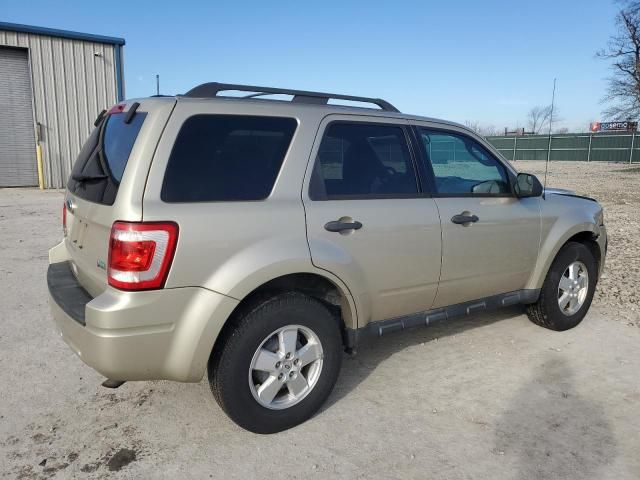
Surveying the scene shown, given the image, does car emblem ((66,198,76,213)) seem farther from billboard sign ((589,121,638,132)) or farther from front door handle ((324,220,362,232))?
billboard sign ((589,121,638,132))

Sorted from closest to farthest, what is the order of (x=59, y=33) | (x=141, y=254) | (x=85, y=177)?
(x=141, y=254)
(x=85, y=177)
(x=59, y=33)

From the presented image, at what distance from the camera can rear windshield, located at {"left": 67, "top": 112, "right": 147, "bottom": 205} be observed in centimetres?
268

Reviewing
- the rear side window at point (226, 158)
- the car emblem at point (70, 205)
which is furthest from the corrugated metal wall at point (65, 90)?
the rear side window at point (226, 158)

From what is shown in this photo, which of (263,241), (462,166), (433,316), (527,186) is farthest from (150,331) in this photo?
(527,186)

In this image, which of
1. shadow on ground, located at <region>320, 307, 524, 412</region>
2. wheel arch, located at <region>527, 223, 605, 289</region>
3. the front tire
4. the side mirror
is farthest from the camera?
wheel arch, located at <region>527, 223, 605, 289</region>

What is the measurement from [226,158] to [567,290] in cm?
341

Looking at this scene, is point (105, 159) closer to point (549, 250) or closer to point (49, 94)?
point (549, 250)

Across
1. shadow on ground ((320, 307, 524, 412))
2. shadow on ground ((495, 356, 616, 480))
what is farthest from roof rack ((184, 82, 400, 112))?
shadow on ground ((495, 356, 616, 480))

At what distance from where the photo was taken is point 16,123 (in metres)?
16.1

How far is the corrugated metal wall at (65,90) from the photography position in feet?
52.0

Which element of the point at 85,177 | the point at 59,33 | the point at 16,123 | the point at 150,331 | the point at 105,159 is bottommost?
the point at 150,331

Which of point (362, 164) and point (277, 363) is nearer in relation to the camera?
point (277, 363)

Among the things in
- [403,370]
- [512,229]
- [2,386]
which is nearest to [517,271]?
[512,229]

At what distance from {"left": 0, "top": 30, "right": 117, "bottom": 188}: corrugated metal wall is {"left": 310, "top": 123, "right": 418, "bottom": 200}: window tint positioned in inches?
614
